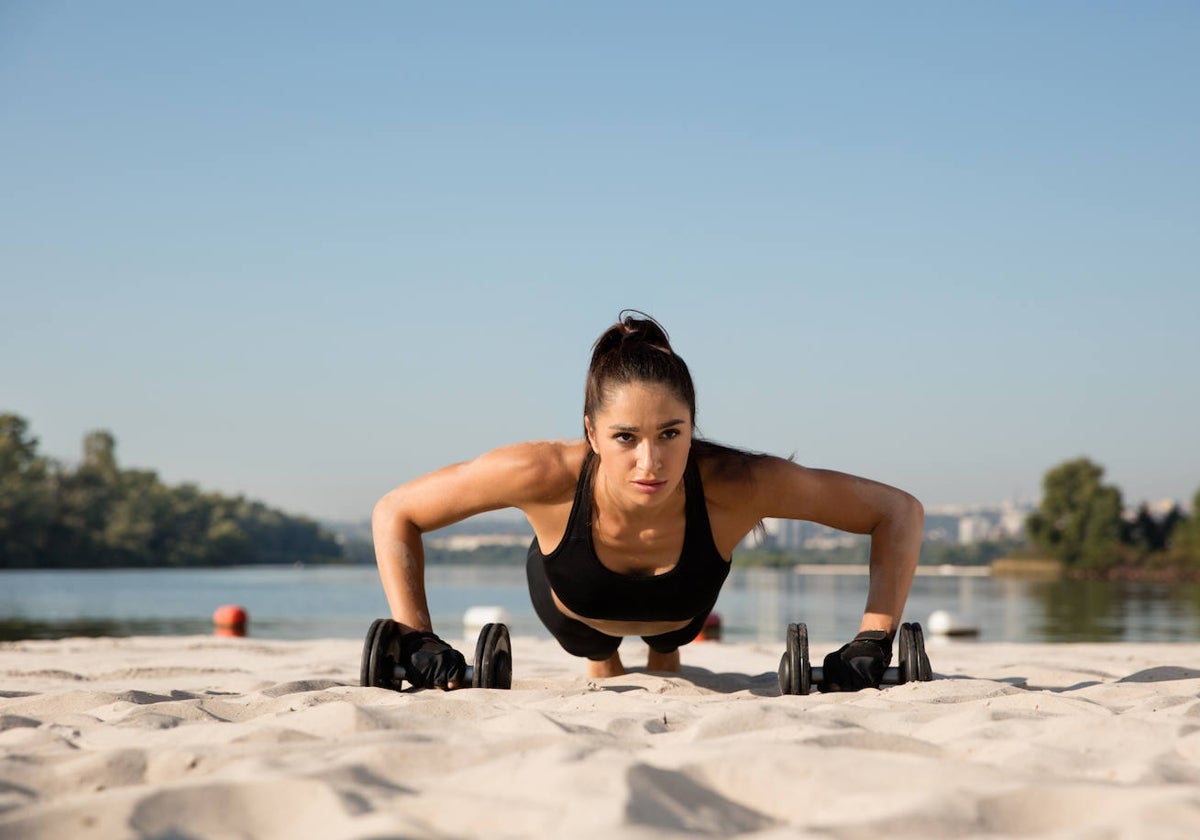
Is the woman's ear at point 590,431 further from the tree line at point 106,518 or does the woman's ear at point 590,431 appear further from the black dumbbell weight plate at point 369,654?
the tree line at point 106,518

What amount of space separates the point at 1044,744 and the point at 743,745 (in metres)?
0.66

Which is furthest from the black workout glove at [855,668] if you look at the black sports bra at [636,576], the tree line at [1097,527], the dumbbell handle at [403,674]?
the tree line at [1097,527]

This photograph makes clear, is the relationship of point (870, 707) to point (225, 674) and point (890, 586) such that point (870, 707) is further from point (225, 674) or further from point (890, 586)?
point (225, 674)

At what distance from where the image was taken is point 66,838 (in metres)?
1.55

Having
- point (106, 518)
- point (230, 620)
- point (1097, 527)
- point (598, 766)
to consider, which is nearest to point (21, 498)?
point (106, 518)

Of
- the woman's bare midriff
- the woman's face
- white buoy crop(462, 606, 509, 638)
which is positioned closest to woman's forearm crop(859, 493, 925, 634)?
the woman's bare midriff

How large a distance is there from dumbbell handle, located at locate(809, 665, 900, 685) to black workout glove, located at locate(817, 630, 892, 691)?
0.04 ft

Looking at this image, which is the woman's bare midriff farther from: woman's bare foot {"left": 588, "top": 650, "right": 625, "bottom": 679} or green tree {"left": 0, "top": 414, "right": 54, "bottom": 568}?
green tree {"left": 0, "top": 414, "right": 54, "bottom": 568}

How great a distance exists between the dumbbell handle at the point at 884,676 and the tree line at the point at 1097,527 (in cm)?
4713

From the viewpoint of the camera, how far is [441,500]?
12.3 feet

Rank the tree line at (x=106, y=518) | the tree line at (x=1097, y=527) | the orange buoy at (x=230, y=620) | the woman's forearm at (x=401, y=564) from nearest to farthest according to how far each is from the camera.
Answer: the woman's forearm at (x=401, y=564) < the orange buoy at (x=230, y=620) < the tree line at (x=1097, y=527) < the tree line at (x=106, y=518)

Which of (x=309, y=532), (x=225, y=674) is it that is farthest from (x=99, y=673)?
(x=309, y=532)

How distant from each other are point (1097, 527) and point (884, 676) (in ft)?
188

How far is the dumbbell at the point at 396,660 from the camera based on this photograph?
11.2 ft
